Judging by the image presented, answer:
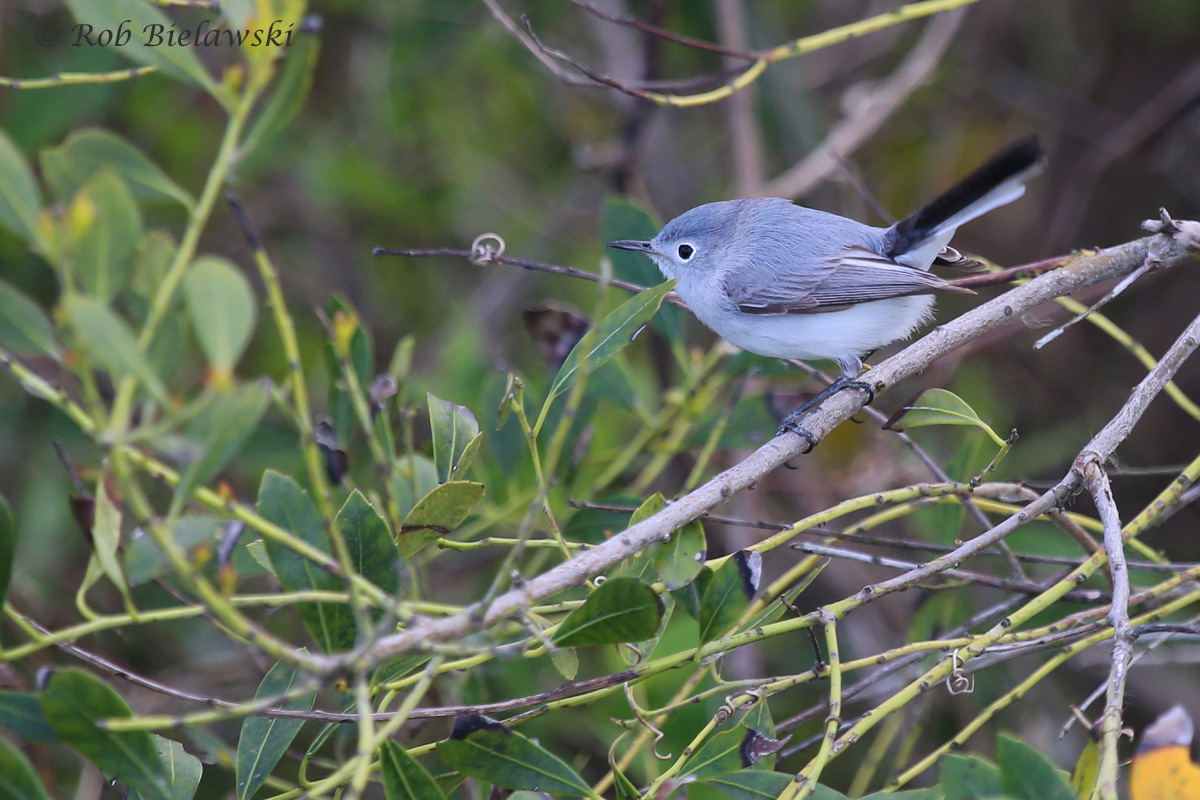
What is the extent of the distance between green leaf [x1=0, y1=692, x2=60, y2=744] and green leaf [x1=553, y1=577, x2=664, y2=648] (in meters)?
0.74

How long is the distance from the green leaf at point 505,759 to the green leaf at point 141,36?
0.99 metres

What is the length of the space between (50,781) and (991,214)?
4498 mm

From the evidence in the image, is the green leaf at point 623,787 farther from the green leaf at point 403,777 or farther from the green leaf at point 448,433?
the green leaf at point 448,433

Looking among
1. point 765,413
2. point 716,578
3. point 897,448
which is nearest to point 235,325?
point 716,578

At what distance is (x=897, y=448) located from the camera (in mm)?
3979

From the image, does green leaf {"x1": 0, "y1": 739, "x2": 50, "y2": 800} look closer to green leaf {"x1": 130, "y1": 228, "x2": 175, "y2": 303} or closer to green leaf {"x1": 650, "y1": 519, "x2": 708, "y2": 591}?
green leaf {"x1": 130, "y1": 228, "x2": 175, "y2": 303}

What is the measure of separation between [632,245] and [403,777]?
172cm

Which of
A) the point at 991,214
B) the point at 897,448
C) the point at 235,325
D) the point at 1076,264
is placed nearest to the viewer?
the point at 235,325

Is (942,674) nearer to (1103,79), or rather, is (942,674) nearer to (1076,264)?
(1076,264)

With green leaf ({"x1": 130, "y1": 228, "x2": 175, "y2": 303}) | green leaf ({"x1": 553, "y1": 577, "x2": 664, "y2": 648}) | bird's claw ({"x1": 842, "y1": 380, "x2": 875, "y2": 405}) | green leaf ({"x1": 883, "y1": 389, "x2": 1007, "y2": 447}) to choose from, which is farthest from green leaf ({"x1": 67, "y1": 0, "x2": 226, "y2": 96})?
bird's claw ({"x1": 842, "y1": 380, "x2": 875, "y2": 405})

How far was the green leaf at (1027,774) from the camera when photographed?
3.95 ft

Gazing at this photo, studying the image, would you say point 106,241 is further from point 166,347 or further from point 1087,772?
point 1087,772

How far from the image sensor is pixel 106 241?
108 centimetres

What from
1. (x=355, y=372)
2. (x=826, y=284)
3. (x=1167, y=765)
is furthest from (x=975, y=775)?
(x=826, y=284)
